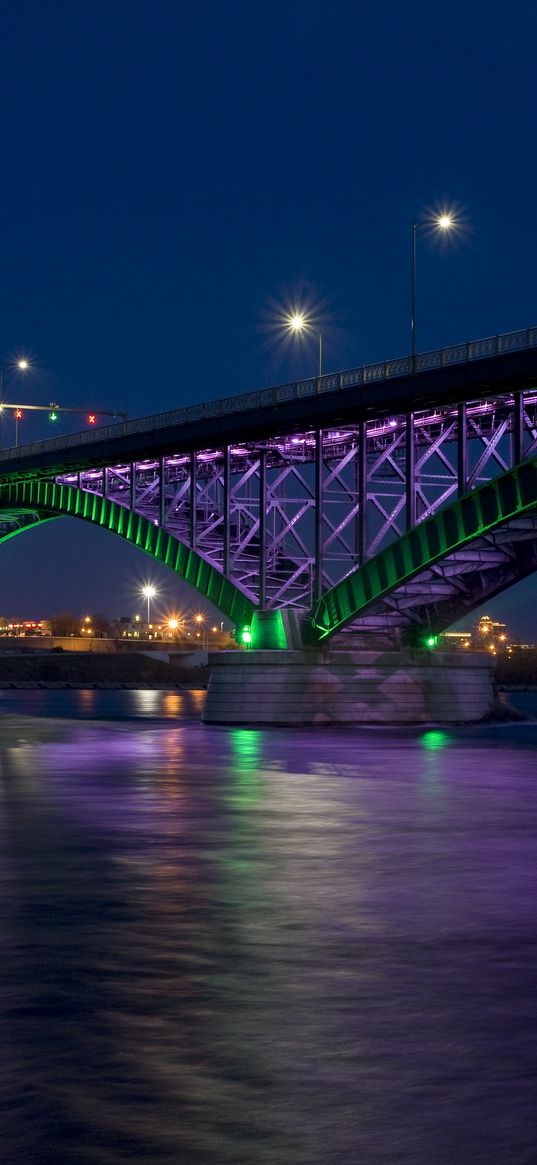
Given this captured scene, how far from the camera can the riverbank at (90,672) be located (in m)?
190

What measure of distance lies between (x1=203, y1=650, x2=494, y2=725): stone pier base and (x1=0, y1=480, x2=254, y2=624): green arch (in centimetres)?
338

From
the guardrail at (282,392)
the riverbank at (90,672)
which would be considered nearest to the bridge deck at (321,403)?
the guardrail at (282,392)

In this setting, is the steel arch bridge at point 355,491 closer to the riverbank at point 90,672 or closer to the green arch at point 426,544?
the green arch at point 426,544

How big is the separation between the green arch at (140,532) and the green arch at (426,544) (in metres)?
5.59

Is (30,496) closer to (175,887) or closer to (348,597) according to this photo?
(348,597)

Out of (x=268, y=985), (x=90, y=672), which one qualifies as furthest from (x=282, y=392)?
(x=90, y=672)

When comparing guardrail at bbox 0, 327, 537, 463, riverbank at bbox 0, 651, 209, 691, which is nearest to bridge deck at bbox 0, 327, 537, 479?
guardrail at bbox 0, 327, 537, 463

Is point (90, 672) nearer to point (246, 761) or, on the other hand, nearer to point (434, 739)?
point (434, 739)

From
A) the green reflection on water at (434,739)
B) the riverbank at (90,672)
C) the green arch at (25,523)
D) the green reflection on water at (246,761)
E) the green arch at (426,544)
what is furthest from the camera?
the riverbank at (90,672)

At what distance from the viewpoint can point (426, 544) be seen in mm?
58812

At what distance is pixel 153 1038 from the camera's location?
36.1 feet

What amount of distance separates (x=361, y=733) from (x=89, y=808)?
34995 millimetres

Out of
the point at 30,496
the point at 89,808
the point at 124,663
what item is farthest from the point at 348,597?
the point at 124,663

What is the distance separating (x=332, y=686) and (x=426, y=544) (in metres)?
12.3
